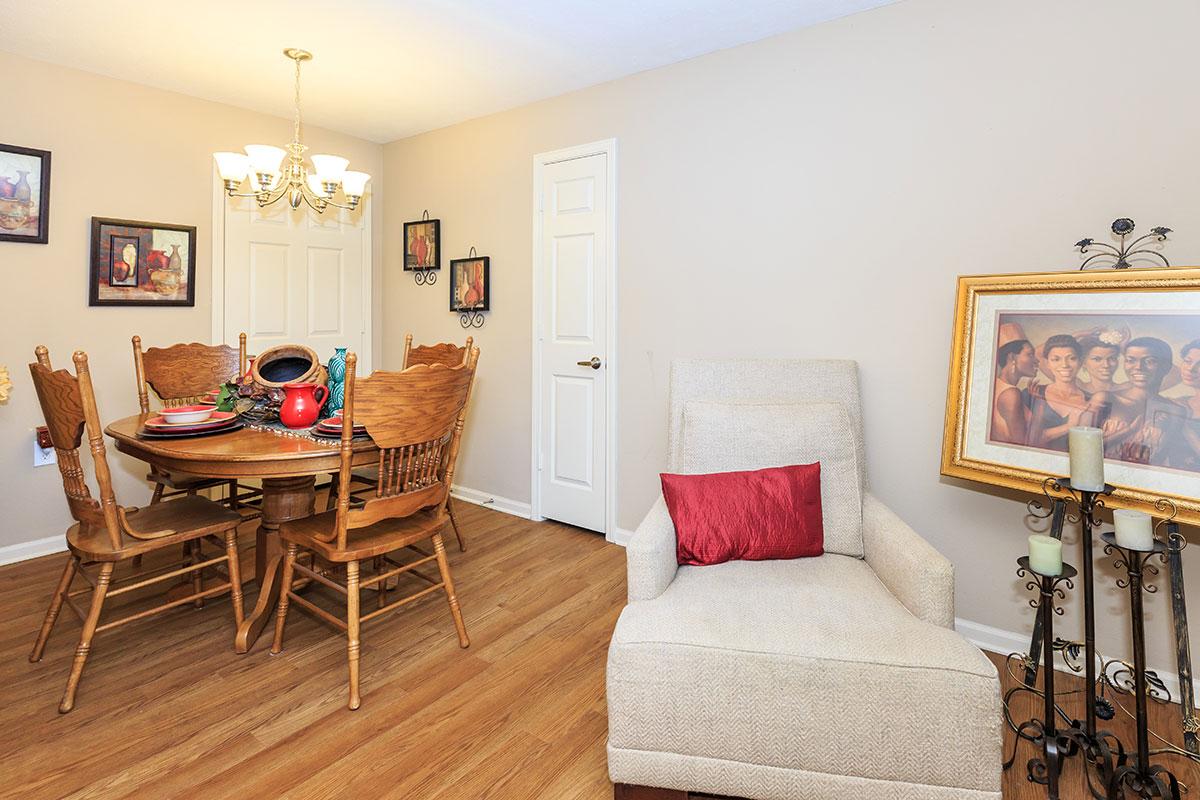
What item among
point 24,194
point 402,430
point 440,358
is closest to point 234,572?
point 402,430

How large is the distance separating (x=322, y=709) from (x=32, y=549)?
7.63 ft

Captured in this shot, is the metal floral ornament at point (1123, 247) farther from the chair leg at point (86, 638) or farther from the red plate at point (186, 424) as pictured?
the chair leg at point (86, 638)

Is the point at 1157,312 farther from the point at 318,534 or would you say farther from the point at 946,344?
the point at 318,534

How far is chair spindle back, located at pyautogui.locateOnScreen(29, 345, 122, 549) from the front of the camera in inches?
72.2

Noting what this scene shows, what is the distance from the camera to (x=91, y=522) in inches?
80.2

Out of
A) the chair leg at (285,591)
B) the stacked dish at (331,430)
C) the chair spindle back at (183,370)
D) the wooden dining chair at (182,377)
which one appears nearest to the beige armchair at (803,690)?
the stacked dish at (331,430)

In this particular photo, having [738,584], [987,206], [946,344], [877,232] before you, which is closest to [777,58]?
[877,232]

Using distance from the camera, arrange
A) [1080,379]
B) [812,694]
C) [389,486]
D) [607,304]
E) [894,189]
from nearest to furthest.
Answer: [812,694], [1080,379], [389,486], [894,189], [607,304]

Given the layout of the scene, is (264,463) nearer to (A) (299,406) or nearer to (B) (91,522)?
(A) (299,406)

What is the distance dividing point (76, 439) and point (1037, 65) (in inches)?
134

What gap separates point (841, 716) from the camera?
138cm

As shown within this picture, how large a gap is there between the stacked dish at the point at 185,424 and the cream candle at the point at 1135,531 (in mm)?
2775

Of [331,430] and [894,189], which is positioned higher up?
[894,189]

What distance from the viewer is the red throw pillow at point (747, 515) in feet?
6.28
